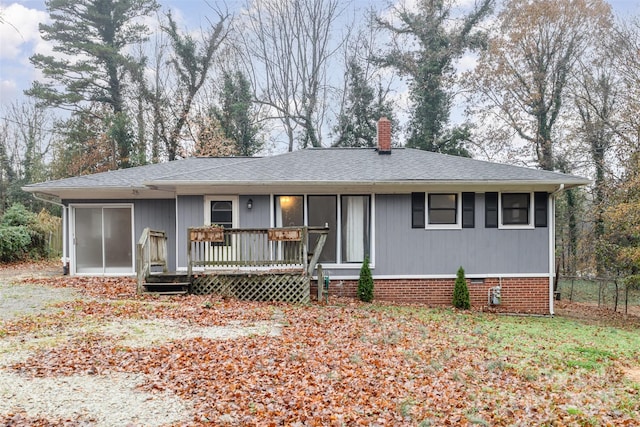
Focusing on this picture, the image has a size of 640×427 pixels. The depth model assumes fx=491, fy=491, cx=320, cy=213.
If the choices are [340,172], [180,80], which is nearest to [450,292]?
[340,172]

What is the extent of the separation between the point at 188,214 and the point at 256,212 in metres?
1.72

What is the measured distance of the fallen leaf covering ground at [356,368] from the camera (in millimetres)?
4879

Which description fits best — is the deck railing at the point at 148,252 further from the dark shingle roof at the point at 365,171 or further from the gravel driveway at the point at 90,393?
the gravel driveway at the point at 90,393

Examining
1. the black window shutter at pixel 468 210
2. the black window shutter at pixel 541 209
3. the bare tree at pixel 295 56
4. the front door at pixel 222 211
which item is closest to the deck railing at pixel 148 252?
the front door at pixel 222 211

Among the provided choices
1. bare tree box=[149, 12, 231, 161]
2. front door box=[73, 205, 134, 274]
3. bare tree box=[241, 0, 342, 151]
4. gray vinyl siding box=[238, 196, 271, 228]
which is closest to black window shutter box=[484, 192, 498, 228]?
gray vinyl siding box=[238, 196, 271, 228]

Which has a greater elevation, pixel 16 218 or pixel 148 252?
pixel 16 218

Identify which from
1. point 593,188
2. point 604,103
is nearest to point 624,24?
point 604,103

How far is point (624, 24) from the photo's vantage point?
768 inches

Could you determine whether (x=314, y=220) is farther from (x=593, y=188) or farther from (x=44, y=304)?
(x=593, y=188)

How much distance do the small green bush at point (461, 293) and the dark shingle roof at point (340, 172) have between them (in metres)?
2.39

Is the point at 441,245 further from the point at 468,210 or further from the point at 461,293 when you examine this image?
the point at 461,293

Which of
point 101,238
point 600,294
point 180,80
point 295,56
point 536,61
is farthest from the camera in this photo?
point 180,80

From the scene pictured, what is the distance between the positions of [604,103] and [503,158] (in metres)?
5.13

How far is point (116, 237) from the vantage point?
47.1 ft
